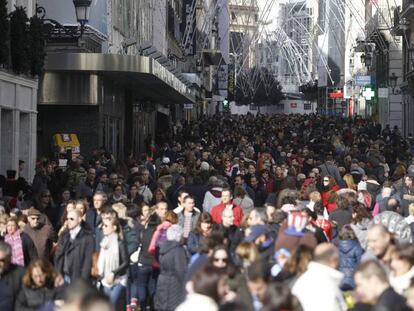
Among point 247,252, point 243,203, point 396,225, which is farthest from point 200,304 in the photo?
point 243,203

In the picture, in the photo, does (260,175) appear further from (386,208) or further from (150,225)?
(150,225)

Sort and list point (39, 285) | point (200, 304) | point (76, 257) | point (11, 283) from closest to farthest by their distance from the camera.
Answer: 1. point (200, 304)
2. point (39, 285)
3. point (11, 283)
4. point (76, 257)

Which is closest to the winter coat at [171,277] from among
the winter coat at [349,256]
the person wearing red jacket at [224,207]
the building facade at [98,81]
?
the winter coat at [349,256]

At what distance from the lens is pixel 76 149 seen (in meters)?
30.8

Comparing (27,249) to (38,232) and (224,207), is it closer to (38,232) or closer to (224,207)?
(38,232)

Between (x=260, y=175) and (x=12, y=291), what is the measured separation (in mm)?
12266

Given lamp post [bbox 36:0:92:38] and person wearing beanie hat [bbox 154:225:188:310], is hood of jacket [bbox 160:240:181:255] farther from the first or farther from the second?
lamp post [bbox 36:0:92:38]

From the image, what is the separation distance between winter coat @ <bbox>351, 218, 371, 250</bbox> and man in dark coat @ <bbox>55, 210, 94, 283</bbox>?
9.64 feet

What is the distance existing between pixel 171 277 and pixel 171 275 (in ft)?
0.08

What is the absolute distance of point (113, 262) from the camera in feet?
43.1

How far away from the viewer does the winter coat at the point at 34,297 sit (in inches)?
430

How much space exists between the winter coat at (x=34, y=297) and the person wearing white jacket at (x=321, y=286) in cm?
246

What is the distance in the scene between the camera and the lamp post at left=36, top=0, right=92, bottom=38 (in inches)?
1048

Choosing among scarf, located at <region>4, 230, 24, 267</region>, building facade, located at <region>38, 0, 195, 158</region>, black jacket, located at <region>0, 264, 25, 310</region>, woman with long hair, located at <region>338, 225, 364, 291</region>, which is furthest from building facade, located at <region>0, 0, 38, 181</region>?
black jacket, located at <region>0, 264, 25, 310</region>
